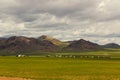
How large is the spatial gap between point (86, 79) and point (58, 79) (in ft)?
20.3

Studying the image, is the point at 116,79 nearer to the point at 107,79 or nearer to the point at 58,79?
the point at 107,79

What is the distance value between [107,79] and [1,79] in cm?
2329

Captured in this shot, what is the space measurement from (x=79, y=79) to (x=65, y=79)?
3.05 meters

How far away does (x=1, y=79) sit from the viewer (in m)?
52.5

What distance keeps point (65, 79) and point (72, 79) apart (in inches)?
61.8

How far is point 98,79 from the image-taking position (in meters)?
60.1

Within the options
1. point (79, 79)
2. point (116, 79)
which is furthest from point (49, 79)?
point (116, 79)

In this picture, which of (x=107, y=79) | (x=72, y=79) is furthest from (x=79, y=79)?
(x=107, y=79)

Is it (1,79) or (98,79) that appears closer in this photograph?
(1,79)

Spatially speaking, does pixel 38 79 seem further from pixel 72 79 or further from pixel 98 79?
pixel 98 79

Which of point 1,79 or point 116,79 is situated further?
point 116,79

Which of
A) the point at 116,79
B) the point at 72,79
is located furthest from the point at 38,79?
the point at 116,79

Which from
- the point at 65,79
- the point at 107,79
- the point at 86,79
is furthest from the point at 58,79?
the point at 107,79

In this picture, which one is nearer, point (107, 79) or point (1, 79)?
point (1, 79)
